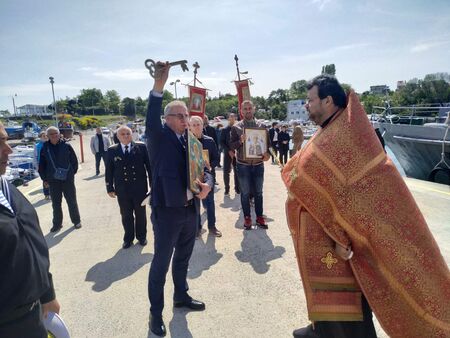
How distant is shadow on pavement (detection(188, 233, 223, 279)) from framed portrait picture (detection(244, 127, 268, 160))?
1589 mm

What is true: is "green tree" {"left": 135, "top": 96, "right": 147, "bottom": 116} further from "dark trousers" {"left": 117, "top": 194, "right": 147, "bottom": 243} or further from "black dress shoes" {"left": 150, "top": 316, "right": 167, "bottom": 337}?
"black dress shoes" {"left": 150, "top": 316, "right": 167, "bottom": 337}

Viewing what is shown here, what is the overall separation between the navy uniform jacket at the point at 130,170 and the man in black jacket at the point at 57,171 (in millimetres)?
1439

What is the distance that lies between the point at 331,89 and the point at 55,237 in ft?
18.4

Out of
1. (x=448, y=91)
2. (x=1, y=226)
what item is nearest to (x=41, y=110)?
(x=448, y=91)

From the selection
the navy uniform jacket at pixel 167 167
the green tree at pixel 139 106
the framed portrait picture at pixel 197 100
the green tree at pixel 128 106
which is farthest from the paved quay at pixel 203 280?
the green tree at pixel 128 106

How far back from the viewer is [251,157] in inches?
210

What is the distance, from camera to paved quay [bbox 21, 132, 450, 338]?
3049mm

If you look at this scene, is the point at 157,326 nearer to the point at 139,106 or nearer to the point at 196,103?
the point at 196,103

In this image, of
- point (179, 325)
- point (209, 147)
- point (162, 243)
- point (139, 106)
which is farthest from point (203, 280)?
point (139, 106)

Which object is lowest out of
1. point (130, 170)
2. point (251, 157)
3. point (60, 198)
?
point (60, 198)

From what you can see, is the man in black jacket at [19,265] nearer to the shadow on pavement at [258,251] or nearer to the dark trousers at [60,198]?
the shadow on pavement at [258,251]

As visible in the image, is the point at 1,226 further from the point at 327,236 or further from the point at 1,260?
the point at 327,236

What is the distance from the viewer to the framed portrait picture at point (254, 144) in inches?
210

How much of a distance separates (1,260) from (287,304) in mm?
2704
